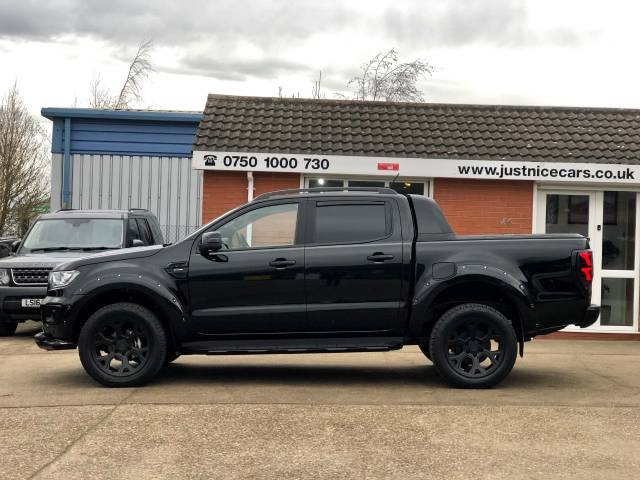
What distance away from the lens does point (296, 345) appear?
767cm

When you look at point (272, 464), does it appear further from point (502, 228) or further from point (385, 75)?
point (385, 75)

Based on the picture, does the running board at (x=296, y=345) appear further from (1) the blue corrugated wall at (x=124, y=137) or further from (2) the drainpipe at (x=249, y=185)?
(1) the blue corrugated wall at (x=124, y=137)

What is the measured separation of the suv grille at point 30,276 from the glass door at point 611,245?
7563 millimetres

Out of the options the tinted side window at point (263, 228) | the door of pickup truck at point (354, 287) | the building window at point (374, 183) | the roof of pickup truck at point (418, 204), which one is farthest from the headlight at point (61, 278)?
the building window at point (374, 183)

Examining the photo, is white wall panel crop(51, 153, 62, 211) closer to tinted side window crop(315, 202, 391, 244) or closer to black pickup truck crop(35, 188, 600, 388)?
black pickup truck crop(35, 188, 600, 388)

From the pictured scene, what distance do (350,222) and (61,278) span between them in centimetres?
280

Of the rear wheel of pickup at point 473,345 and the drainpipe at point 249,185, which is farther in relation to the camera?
the drainpipe at point 249,185

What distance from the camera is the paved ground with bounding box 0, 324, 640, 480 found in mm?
5152

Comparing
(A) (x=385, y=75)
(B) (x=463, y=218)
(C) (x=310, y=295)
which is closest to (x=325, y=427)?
(C) (x=310, y=295)

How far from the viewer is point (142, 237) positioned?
43.5ft

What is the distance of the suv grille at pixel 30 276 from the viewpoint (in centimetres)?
1195

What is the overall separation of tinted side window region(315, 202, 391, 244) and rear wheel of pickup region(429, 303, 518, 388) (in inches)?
41.1

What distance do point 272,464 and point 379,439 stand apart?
928 mm

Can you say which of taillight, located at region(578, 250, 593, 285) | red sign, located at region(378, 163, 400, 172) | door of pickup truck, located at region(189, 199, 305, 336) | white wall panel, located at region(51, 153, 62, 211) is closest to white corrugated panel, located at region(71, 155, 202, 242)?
white wall panel, located at region(51, 153, 62, 211)
